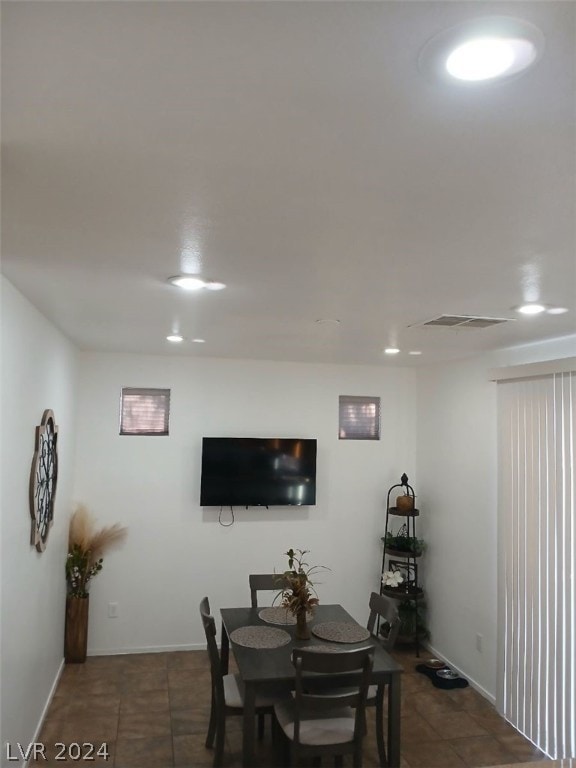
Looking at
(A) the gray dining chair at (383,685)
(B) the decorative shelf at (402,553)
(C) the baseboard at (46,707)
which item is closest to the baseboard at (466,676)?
(B) the decorative shelf at (402,553)

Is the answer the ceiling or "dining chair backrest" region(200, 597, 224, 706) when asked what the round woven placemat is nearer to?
"dining chair backrest" region(200, 597, 224, 706)

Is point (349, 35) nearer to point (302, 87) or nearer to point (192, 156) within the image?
point (302, 87)

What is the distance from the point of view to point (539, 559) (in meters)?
3.95

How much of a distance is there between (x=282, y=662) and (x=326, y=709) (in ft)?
1.10

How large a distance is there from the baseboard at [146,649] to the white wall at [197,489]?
18 mm

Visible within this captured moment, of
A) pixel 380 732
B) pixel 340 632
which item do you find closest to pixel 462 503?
pixel 340 632

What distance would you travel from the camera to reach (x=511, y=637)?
4.23 metres

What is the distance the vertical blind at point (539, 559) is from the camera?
144 inches

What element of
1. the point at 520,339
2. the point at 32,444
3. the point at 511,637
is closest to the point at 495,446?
the point at 520,339

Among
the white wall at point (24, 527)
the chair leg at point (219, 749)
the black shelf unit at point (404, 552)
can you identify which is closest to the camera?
the white wall at point (24, 527)

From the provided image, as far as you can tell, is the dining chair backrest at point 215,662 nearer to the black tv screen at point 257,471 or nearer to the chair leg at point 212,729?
the chair leg at point 212,729

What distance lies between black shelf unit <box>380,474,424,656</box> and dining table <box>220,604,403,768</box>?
1406 mm

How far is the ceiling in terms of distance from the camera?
34.6 inches

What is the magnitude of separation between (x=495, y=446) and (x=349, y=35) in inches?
164
